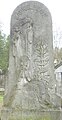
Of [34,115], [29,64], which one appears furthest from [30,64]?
[34,115]

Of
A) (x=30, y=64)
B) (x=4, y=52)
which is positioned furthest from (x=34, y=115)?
(x=4, y=52)

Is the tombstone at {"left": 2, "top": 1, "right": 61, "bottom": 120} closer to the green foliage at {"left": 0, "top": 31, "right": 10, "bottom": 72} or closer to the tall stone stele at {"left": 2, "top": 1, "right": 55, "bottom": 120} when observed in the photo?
the tall stone stele at {"left": 2, "top": 1, "right": 55, "bottom": 120}

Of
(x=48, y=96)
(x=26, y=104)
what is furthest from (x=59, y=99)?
(x=26, y=104)

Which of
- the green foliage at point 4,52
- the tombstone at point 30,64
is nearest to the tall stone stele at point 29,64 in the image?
the tombstone at point 30,64

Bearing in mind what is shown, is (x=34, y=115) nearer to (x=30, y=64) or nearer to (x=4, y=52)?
(x=30, y=64)

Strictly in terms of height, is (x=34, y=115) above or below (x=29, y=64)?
below

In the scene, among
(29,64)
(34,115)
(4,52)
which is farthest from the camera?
(4,52)

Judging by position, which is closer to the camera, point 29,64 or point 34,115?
point 34,115

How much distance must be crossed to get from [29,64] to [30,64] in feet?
0.10

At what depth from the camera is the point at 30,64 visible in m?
8.76

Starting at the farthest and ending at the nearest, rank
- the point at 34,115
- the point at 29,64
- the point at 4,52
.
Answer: the point at 4,52
the point at 29,64
the point at 34,115

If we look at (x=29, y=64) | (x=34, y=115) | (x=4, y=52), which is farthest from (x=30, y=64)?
(x=4, y=52)

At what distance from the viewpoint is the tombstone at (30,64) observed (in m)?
8.51

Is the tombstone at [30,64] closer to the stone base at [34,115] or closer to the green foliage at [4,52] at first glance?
the stone base at [34,115]
